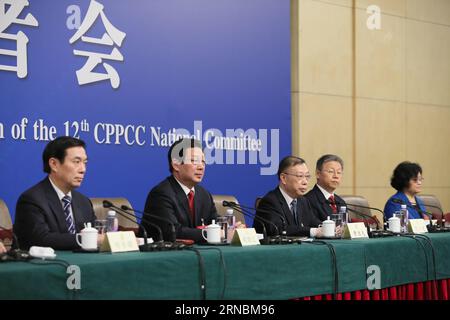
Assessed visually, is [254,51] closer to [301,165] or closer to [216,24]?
[216,24]

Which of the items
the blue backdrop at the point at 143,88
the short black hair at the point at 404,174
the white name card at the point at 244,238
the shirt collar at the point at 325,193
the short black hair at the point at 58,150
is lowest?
the white name card at the point at 244,238

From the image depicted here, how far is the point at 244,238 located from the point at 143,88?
238cm

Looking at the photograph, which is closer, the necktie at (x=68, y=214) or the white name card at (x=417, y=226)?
the necktie at (x=68, y=214)

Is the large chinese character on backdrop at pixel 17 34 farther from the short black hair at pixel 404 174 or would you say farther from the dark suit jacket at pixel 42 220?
the short black hair at pixel 404 174

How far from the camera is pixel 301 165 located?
4.77 meters

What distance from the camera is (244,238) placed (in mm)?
3656

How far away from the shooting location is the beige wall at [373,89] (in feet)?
23.3

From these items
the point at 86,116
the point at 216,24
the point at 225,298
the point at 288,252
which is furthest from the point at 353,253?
the point at 216,24

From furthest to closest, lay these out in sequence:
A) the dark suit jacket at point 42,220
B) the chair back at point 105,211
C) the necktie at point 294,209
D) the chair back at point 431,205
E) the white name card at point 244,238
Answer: the chair back at point 431,205 → the necktie at point 294,209 → the chair back at point 105,211 → the white name card at point 244,238 → the dark suit jacket at point 42,220

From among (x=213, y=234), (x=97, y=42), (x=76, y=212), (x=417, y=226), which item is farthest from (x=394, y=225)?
(x=97, y=42)

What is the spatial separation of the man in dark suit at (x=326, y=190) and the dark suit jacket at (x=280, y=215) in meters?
0.22

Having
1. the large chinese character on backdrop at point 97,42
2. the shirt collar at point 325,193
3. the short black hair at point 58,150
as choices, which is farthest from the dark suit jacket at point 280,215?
the large chinese character on backdrop at point 97,42

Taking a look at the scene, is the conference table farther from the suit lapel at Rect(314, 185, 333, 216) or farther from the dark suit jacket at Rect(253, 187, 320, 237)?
the suit lapel at Rect(314, 185, 333, 216)

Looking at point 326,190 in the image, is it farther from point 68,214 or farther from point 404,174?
point 68,214
